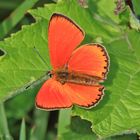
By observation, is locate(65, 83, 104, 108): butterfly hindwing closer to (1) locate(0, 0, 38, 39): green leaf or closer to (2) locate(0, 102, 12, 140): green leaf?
(2) locate(0, 102, 12, 140): green leaf

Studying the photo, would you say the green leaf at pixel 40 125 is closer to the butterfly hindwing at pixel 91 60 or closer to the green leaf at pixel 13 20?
→ the green leaf at pixel 13 20

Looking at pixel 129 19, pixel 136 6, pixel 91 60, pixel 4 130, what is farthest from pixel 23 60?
pixel 136 6

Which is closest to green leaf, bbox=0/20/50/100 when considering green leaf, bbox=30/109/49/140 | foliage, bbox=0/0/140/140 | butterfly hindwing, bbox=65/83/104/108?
foliage, bbox=0/0/140/140

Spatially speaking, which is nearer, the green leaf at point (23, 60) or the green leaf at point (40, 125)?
the green leaf at point (23, 60)

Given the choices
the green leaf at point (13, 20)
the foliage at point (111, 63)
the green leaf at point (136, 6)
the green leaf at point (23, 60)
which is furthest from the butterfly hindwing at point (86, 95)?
the green leaf at point (13, 20)

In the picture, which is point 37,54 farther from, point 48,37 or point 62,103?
point 62,103

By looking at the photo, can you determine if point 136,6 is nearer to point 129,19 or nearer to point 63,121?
point 129,19

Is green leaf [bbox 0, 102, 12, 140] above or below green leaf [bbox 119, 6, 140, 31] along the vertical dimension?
below
